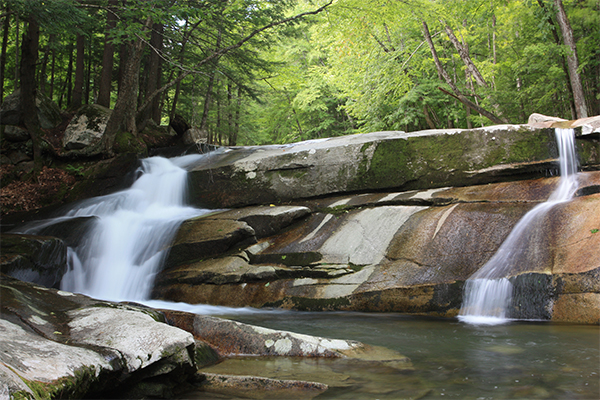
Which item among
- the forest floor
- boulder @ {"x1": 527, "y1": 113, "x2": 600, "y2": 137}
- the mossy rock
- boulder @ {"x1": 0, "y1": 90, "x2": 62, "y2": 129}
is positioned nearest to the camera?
boulder @ {"x1": 527, "y1": 113, "x2": 600, "y2": 137}

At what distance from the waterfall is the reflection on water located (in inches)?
166

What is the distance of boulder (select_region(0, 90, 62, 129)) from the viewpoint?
1327cm

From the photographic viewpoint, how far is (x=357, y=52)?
1427 centimetres

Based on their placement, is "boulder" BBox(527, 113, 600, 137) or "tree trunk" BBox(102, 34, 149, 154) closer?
"boulder" BBox(527, 113, 600, 137)

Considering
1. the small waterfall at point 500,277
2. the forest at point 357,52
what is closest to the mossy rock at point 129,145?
the forest at point 357,52

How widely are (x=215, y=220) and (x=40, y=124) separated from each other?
344 inches

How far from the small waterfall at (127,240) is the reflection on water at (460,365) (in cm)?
423

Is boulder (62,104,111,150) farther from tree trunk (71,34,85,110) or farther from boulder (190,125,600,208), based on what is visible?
boulder (190,125,600,208)

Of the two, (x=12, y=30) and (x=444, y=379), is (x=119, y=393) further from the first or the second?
(x=12, y=30)

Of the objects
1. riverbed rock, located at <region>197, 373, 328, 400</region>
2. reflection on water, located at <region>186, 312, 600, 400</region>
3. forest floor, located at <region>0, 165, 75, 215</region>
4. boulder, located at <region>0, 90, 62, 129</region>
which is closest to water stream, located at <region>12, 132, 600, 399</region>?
reflection on water, located at <region>186, 312, 600, 400</region>

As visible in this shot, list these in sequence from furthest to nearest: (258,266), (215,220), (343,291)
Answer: (215,220) < (258,266) < (343,291)

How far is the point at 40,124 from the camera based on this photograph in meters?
13.3

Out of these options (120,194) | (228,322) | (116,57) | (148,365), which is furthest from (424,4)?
(116,57)

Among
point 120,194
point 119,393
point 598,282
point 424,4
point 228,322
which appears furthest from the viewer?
point 424,4
